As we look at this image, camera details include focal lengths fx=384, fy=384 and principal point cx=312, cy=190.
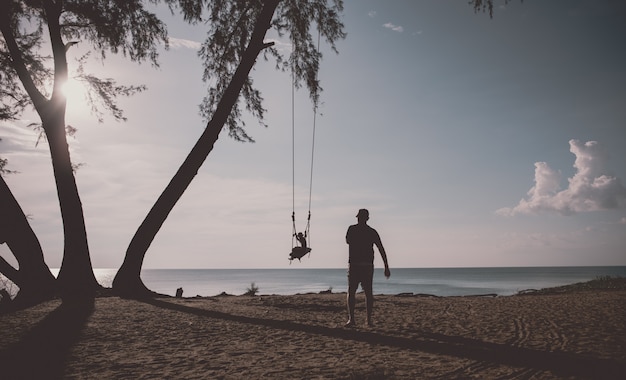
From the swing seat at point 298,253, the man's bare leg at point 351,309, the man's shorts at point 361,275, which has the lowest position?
the man's bare leg at point 351,309

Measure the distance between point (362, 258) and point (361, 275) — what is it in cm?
32

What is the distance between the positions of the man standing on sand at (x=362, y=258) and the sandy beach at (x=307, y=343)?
495mm

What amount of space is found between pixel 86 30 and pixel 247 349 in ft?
41.4

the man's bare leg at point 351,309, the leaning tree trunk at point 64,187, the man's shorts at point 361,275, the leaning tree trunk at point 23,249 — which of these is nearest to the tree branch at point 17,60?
the leaning tree trunk at point 64,187

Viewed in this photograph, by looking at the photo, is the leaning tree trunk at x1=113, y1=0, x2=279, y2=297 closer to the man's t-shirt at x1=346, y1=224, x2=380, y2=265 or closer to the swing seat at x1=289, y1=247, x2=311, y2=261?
the swing seat at x1=289, y1=247, x2=311, y2=261

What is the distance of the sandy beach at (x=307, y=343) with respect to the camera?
418cm

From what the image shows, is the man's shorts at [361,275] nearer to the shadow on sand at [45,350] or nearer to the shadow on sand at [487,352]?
the shadow on sand at [487,352]

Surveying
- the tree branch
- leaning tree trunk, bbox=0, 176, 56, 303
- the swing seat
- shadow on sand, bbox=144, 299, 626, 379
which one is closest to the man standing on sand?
shadow on sand, bbox=144, 299, 626, 379

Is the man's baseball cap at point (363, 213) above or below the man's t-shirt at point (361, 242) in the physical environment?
above

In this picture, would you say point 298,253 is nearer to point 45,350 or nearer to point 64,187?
point 45,350

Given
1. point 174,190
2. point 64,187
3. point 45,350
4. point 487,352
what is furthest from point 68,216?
point 487,352

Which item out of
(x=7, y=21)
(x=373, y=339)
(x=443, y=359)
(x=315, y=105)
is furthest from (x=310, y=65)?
(x=443, y=359)

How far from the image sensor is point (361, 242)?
7309 millimetres

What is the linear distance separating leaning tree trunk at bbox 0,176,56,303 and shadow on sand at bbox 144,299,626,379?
24.6 feet
